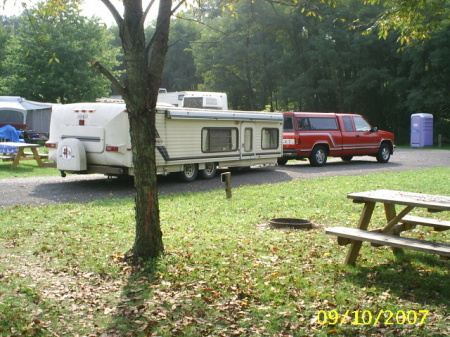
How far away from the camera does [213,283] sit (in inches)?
203

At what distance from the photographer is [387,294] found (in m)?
4.85

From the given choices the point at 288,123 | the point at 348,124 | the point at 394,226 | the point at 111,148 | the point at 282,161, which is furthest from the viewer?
the point at 348,124

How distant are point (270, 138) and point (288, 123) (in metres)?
1.92

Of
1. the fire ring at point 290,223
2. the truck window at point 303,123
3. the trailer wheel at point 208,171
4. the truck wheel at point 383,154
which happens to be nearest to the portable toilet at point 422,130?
the truck wheel at point 383,154

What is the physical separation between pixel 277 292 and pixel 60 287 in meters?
2.08

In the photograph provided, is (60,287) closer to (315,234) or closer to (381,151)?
(315,234)

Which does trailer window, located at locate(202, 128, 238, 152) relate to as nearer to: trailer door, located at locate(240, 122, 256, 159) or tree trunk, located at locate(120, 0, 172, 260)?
trailer door, located at locate(240, 122, 256, 159)

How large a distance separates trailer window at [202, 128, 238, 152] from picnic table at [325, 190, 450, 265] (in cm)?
978

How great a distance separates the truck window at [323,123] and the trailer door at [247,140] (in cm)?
361

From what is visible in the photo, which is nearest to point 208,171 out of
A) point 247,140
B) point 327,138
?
point 247,140

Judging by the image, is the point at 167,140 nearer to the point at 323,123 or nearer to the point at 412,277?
the point at 323,123

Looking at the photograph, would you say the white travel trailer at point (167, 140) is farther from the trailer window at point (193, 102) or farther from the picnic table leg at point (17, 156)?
the trailer window at point (193, 102)

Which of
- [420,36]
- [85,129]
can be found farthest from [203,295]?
[85,129]

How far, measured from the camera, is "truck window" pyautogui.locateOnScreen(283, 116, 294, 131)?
19.6 meters
